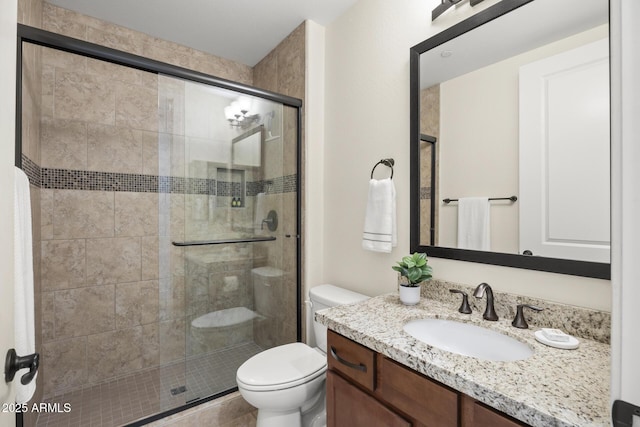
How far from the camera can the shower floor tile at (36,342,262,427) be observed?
69.1 inches

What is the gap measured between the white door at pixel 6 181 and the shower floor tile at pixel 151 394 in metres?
1.12

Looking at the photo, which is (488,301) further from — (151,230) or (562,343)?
(151,230)

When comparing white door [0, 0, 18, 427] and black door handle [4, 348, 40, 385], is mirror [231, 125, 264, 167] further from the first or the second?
black door handle [4, 348, 40, 385]

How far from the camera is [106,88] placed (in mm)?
2223

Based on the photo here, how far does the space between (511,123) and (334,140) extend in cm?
114

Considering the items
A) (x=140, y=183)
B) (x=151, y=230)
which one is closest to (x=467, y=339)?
(x=151, y=230)

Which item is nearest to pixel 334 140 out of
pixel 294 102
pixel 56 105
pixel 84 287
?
pixel 294 102

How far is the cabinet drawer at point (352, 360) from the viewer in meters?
1.00

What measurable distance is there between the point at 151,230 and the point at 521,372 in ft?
8.14

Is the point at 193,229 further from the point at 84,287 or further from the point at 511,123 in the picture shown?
the point at 511,123

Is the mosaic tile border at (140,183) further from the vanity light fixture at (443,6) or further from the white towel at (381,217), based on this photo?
the vanity light fixture at (443,6)

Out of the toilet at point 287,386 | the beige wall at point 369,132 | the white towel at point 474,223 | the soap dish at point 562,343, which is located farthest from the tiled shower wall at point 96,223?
the soap dish at point 562,343

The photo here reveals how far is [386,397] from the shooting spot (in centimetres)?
95
